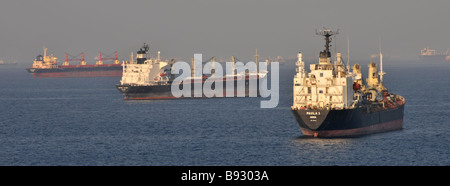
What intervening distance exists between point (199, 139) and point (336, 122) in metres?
14.4

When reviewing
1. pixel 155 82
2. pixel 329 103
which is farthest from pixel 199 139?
pixel 155 82

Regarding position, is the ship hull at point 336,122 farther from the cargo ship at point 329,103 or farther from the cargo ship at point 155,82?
the cargo ship at point 155,82

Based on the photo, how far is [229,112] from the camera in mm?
107375

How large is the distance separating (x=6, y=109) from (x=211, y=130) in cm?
5007

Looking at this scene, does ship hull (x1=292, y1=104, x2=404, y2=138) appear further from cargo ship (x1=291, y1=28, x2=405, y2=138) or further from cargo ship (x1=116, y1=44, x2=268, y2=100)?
cargo ship (x1=116, y1=44, x2=268, y2=100)

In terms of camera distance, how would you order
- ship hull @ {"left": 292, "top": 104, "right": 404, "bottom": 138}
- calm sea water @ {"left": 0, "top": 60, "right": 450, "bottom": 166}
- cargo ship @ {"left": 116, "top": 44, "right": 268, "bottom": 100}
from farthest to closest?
cargo ship @ {"left": 116, "top": 44, "right": 268, "bottom": 100}, ship hull @ {"left": 292, "top": 104, "right": 404, "bottom": 138}, calm sea water @ {"left": 0, "top": 60, "right": 450, "bottom": 166}

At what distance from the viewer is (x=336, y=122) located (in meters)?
69.3

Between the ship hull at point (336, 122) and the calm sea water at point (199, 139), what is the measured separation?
113 centimetres

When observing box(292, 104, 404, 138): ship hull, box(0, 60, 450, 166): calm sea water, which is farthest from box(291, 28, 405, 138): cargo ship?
box(0, 60, 450, 166): calm sea water

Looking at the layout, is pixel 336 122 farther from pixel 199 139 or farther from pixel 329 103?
pixel 199 139

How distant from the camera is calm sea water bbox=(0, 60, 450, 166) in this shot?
61.7 metres

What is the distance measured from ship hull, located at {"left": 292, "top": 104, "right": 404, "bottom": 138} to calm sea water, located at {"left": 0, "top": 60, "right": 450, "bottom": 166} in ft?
3.72

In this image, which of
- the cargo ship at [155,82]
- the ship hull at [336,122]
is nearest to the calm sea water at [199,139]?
the ship hull at [336,122]
